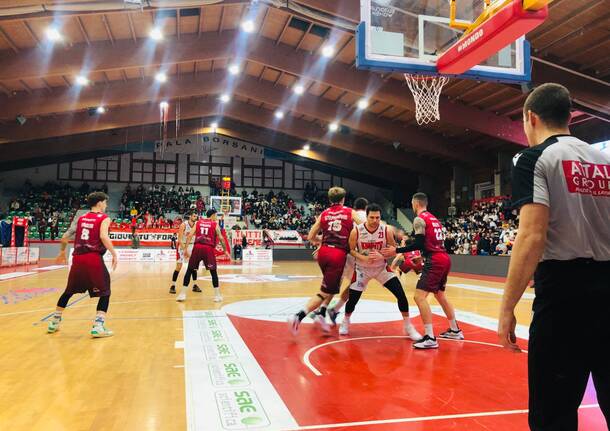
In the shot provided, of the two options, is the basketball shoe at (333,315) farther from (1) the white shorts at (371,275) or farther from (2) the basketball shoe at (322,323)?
(1) the white shorts at (371,275)

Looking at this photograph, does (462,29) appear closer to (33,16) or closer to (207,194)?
(33,16)

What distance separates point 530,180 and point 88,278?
211 inches

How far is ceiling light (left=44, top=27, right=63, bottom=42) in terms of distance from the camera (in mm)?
13641

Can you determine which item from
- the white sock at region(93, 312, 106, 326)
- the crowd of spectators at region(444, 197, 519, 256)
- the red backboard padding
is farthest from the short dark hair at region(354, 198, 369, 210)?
the crowd of spectators at region(444, 197, 519, 256)

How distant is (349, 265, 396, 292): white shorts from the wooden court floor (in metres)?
0.71

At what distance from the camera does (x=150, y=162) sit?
3306 cm

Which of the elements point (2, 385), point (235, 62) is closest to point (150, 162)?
point (235, 62)

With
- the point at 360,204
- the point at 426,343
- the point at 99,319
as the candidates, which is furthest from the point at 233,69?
the point at 426,343

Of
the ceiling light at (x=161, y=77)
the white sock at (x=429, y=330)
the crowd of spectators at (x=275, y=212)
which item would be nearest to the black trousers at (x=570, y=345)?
the white sock at (x=429, y=330)

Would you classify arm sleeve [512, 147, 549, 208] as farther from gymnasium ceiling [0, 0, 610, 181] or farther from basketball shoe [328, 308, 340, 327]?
gymnasium ceiling [0, 0, 610, 181]

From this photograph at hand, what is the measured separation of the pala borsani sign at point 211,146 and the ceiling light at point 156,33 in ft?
Result: 53.9

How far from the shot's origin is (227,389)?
138 inches

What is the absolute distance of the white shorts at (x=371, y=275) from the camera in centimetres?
559

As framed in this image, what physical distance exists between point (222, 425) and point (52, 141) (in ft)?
94.3
